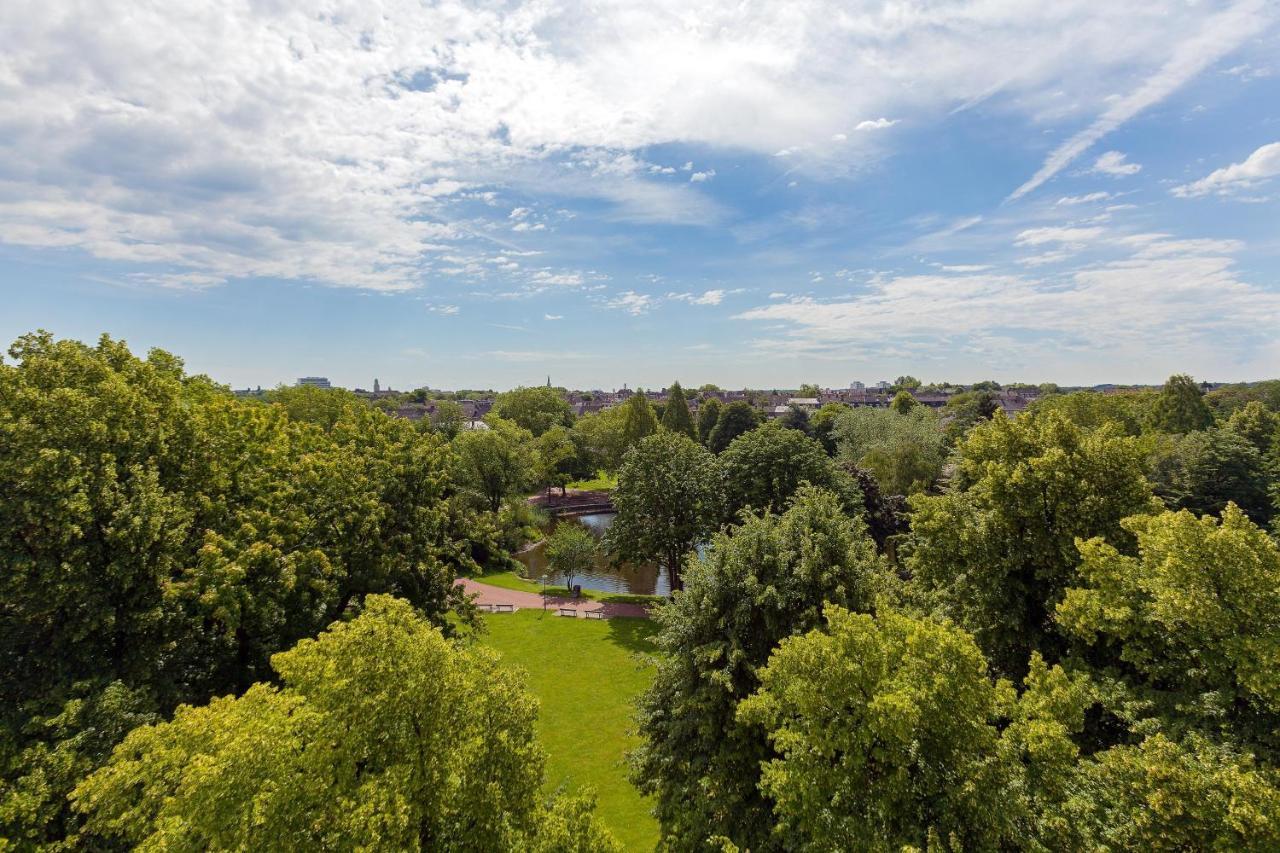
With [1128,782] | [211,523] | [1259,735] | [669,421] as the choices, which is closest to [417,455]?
[211,523]

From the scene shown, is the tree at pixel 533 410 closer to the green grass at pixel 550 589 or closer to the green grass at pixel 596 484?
the green grass at pixel 596 484

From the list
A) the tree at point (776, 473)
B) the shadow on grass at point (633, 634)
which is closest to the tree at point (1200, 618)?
the tree at point (776, 473)

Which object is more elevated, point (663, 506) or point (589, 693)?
point (663, 506)

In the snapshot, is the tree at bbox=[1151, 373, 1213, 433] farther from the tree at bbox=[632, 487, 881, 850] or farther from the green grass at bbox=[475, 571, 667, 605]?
the tree at bbox=[632, 487, 881, 850]

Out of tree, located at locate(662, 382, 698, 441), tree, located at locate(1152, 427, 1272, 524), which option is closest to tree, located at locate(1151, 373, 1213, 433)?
tree, located at locate(1152, 427, 1272, 524)

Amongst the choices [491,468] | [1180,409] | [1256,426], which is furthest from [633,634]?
[1180,409]

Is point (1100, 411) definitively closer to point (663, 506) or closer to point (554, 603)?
point (663, 506)
